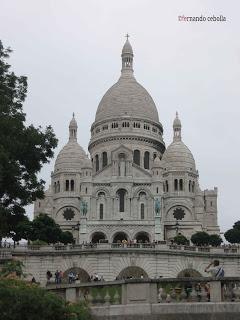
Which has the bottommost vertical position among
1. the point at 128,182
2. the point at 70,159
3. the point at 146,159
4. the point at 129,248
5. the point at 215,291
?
the point at 215,291

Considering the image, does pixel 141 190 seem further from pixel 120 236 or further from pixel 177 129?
pixel 177 129

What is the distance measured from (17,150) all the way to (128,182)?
234 ft

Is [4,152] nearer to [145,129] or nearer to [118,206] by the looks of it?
[118,206]

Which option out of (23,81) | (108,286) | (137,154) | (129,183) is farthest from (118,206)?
(108,286)

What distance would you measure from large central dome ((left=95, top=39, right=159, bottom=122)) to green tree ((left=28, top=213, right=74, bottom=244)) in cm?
4229

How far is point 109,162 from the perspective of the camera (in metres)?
103

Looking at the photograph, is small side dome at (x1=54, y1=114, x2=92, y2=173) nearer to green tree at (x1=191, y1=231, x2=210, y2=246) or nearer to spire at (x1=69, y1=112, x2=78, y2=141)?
spire at (x1=69, y1=112, x2=78, y2=141)

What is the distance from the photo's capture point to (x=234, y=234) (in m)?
82.9

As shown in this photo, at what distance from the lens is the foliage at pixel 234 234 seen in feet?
270

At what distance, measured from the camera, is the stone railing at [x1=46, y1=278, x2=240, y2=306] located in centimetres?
1664

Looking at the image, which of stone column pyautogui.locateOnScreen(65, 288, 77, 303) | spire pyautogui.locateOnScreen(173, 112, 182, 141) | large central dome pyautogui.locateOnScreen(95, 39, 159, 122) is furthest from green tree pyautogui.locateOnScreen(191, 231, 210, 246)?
stone column pyautogui.locateOnScreen(65, 288, 77, 303)

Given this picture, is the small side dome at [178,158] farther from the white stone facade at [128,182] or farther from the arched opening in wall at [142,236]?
the arched opening in wall at [142,236]

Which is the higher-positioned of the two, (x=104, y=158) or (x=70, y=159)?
(x=104, y=158)

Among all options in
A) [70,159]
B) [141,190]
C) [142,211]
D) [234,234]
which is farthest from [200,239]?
[70,159]
